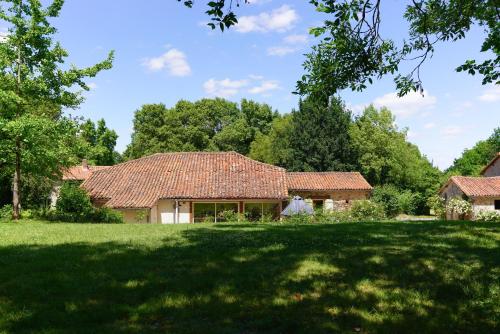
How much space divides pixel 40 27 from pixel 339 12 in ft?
55.8

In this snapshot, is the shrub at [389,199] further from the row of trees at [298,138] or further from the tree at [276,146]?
the tree at [276,146]

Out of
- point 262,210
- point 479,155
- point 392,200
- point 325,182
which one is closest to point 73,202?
point 262,210

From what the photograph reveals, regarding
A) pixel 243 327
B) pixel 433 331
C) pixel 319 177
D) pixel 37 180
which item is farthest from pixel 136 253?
pixel 319 177

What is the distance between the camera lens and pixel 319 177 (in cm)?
4159

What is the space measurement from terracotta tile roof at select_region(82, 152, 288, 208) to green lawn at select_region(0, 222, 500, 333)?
840 inches

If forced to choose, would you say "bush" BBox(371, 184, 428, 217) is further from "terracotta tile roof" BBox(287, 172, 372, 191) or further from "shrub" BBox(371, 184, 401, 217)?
"terracotta tile roof" BBox(287, 172, 372, 191)

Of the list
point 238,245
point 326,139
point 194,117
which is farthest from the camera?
point 194,117

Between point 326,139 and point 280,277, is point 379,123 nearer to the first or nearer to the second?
point 326,139

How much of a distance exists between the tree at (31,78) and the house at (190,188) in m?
9.83

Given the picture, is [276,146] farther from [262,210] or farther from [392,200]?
[262,210]

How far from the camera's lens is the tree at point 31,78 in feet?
63.9

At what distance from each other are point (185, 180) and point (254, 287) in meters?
27.5

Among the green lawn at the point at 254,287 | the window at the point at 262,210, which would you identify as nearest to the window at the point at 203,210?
the window at the point at 262,210

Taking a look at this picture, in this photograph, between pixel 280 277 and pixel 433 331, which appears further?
pixel 280 277
